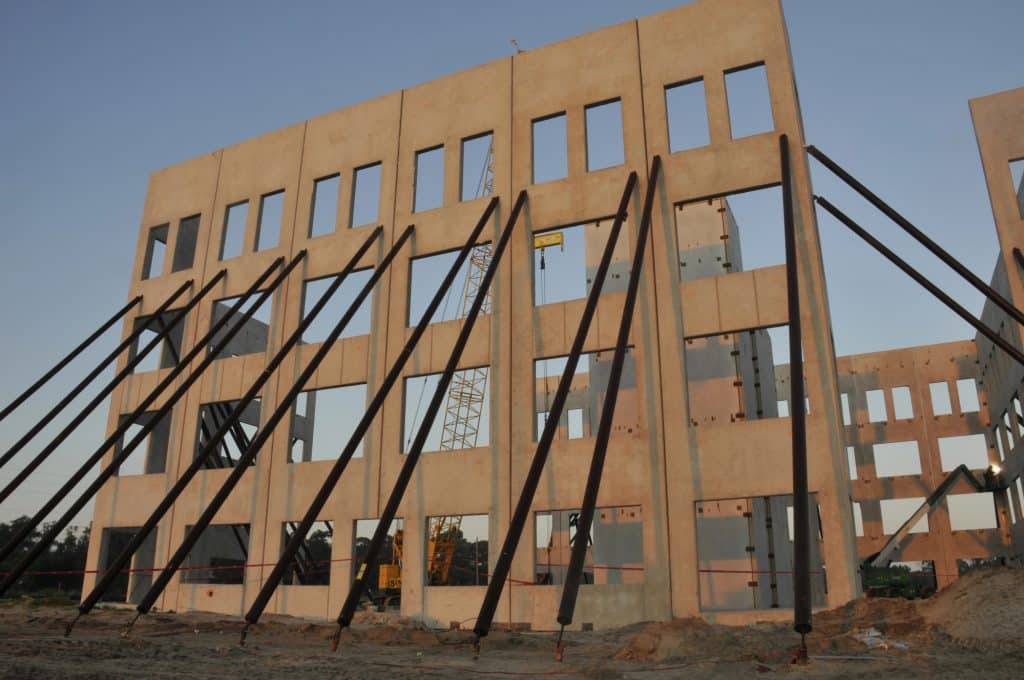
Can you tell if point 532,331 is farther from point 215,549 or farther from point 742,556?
point 215,549

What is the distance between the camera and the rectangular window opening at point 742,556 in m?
19.9

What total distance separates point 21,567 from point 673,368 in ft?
49.2

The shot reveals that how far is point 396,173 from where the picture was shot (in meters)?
23.3

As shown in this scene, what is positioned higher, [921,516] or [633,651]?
[921,516]

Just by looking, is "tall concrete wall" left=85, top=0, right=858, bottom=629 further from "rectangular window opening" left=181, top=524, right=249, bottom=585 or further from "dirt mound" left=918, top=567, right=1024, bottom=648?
"dirt mound" left=918, top=567, right=1024, bottom=648

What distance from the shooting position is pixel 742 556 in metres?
20.0

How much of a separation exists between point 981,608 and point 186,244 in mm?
26067

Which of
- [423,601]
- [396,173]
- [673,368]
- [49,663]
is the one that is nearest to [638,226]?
[673,368]

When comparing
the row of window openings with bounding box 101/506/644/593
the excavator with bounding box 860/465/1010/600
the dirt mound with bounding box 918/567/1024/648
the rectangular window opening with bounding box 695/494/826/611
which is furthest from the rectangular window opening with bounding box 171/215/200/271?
the excavator with bounding box 860/465/1010/600

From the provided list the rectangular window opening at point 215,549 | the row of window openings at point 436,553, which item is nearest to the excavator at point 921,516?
the row of window openings at point 436,553

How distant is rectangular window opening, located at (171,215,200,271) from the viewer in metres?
27.1

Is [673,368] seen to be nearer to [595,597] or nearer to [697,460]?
[697,460]

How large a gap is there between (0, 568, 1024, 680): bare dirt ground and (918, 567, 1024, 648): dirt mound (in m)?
0.02

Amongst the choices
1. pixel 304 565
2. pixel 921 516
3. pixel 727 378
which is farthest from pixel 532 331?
pixel 921 516
